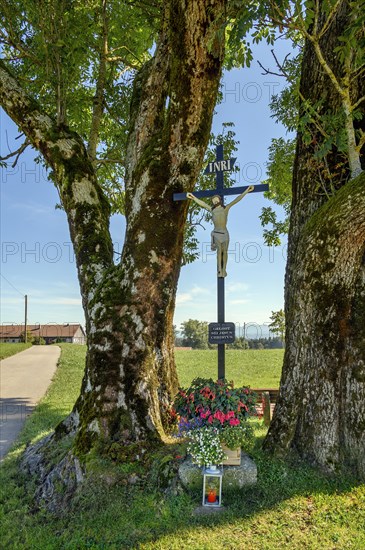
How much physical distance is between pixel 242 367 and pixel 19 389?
12.0 m

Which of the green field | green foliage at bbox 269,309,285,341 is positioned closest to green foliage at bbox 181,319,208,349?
the green field

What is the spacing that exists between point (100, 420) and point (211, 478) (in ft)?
5.33

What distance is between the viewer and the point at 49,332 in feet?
211

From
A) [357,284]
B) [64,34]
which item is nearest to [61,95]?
[64,34]

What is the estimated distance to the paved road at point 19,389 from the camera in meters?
9.54

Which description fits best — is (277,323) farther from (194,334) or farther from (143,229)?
(194,334)

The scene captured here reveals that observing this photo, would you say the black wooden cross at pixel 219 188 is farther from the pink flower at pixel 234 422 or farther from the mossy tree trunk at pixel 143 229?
the pink flower at pixel 234 422

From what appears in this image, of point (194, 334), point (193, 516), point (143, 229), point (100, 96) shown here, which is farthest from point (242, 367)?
point (194, 334)

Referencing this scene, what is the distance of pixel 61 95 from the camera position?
24.5 ft

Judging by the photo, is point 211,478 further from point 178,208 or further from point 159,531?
point 178,208

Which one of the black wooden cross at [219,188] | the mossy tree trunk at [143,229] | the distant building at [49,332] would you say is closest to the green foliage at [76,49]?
the mossy tree trunk at [143,229]

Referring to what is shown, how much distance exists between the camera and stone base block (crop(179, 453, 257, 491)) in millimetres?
4777

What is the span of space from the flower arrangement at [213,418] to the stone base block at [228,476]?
18cm

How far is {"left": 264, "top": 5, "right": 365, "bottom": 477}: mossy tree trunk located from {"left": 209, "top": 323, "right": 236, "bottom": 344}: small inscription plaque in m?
0.88
